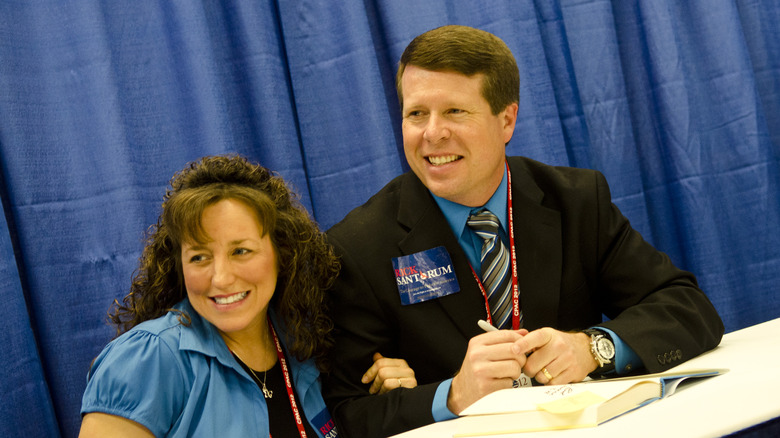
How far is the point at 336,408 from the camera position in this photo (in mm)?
1539

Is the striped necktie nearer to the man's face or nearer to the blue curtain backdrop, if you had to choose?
the man's face

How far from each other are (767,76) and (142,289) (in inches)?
95.5

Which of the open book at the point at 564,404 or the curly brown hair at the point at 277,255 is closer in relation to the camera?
the open book at the point at 564,404

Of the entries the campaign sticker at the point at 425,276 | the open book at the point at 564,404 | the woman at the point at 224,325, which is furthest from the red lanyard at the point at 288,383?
the open book at the point at 564,404

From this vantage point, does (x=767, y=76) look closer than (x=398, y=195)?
No

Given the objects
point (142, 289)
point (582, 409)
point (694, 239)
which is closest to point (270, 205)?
point (142, 289)

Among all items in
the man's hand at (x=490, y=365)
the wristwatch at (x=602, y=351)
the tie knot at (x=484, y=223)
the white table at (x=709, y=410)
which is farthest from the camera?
the tie knot at (x=484, y=223)

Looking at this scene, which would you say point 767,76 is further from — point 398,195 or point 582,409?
point 582,409

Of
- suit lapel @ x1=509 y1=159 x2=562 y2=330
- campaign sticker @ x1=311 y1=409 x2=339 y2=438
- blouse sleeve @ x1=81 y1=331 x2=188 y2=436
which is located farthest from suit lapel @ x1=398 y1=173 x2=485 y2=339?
blouse sleeve @ x1=81 y1=331 x2=188 y2=436

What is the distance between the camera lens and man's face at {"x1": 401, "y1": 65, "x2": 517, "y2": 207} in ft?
5.47

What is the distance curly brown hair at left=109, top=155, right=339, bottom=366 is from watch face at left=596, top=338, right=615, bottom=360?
0.62 meters

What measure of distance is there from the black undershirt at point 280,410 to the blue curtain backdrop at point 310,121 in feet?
1.77

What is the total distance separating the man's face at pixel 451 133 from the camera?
5.47 ft

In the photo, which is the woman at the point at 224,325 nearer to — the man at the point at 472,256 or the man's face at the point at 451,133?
the man at the point at 472,256
